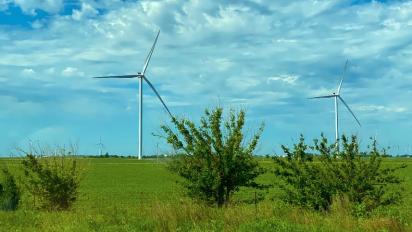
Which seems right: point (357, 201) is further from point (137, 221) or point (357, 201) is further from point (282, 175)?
point (137, 221)

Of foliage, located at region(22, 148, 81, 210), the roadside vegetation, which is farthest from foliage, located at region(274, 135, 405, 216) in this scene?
foliage, located at region(22, 148, 81, 210)

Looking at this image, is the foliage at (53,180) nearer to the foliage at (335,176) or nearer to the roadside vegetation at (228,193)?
the roadside vegetation at (228,193)

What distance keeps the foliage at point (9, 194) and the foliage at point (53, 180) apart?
0.52m

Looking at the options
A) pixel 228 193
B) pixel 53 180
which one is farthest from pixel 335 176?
pixel 53 180

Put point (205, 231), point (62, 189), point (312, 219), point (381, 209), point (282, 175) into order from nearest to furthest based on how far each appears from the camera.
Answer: point (205, 231) < point (312, 219) < point (381, 209) < point (282, 175) < point (62, 189)

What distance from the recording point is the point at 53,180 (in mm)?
22562

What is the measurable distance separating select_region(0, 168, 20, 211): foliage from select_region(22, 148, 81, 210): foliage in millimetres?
523

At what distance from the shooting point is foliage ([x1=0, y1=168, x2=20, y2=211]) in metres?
22.4

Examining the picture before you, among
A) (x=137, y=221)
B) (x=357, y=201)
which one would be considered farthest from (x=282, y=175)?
(x=137, y=221)

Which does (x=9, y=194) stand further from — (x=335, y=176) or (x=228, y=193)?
(x=335, y=176)

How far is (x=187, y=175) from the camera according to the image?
69.1ft

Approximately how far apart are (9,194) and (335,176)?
11940mm

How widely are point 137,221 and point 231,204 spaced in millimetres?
5020

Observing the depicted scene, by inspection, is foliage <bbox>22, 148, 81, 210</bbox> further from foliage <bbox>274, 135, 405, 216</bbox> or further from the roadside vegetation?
foliage <bbox>274, 135, 405, 216</bbox>
